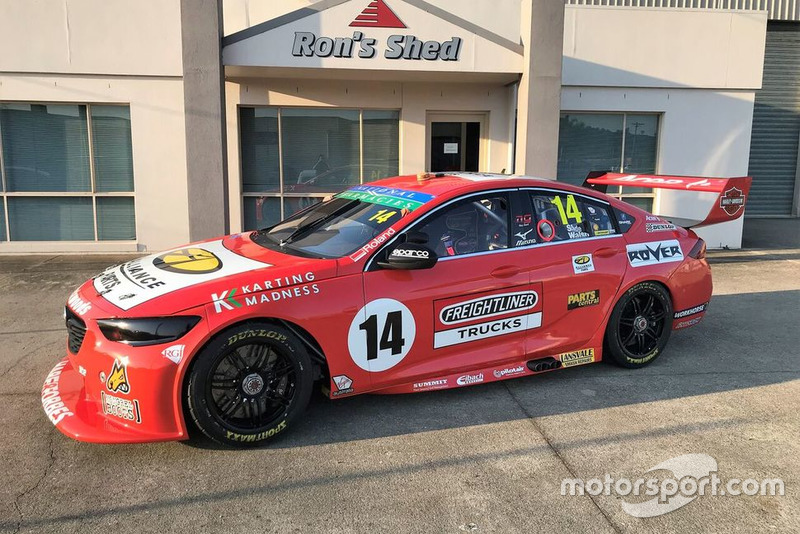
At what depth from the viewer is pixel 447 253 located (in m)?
4.39

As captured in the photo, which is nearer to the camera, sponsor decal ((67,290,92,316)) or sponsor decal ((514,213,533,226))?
sponsor decal ((67,290,92,316))

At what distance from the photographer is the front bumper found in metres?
3.51

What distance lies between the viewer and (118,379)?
3510mm

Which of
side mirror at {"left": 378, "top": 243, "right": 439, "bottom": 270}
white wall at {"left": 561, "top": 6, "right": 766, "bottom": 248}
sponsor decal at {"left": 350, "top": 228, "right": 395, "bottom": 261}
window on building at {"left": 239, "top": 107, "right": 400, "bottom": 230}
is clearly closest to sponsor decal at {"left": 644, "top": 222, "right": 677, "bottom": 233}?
side mirror at {"left": 378, "top": 243, "right": 439, "bottom": 270}

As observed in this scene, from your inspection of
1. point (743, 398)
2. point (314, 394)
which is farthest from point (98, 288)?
point (743, 398)

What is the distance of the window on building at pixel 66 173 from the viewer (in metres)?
10.5

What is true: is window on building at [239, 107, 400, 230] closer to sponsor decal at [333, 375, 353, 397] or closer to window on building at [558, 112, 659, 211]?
window on building at [558, 112, 659, 211]

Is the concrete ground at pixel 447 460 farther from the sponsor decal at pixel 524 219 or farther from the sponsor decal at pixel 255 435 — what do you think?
the sponsor decal at pixel 524 219

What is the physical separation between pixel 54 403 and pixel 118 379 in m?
0.64

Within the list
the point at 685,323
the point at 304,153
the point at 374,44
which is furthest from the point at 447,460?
the point at 304,153

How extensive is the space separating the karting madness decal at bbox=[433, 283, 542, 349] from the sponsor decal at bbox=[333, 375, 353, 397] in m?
0.64

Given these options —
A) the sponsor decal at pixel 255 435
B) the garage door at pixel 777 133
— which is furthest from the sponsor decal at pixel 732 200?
the garage door at pixel 777 133

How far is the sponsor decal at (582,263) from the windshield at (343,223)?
1.27 metres

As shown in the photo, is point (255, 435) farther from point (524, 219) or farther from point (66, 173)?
point (66, 173)
